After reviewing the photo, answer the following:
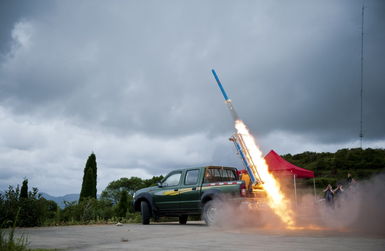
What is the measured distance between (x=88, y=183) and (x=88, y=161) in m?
3.35

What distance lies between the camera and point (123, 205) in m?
20.2

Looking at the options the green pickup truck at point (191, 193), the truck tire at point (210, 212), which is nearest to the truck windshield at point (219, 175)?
the green pickup truck at point (191, 193)

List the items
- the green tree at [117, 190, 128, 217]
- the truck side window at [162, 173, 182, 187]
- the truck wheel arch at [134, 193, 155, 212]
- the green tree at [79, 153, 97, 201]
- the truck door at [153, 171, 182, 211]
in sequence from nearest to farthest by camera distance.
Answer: the truck door at [153, 171, 182, 211]
the truck side window at [162, 173, 182, 187]
the truck wheel arch at [134, 193, 155, 212]
the green tree at [117, 190, 128, 217]
the green tree at [79, 153, 97, 201]

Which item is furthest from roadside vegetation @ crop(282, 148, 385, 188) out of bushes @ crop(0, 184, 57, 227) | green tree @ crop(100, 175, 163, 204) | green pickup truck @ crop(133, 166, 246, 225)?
→ green tree @ crop(100, 175, 163, 204)

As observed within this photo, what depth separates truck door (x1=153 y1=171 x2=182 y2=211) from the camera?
13891mm

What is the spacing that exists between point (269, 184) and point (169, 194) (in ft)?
14.7

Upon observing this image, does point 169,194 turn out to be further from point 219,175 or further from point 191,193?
point 219,175

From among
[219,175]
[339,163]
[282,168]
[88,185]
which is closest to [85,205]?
[219,175]

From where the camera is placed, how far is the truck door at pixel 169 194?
13891 millimetres

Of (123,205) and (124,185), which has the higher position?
(124,185)

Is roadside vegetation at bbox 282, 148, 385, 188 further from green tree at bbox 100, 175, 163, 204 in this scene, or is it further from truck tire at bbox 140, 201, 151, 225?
green tree at bbox 100, 175, 163, 204

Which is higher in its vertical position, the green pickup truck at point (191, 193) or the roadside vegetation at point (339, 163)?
the roadside vegetation at point (339, 163)

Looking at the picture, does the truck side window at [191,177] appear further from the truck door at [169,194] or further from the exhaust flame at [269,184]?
the exhaust flame at [269,184]

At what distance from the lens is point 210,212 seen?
12602 mm
